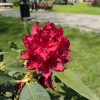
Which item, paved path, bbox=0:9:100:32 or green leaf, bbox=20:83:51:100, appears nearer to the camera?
green leaf, bbox=20:83:51:100

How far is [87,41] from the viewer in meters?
4.00

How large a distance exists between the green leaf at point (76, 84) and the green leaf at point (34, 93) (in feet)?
0.36

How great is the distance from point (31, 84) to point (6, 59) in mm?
2413

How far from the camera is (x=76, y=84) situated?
65 centimetres

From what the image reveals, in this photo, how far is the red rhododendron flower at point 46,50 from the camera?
2.31 ft

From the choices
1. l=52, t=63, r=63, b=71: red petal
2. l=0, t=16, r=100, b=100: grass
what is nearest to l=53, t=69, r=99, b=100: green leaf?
l=52, t=63, r=63, b=71: red petal

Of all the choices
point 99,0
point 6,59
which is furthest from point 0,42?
point 99,0

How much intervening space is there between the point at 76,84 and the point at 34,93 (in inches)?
8.0

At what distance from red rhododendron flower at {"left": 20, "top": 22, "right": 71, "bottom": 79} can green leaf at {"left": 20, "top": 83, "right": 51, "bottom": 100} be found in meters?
0.08

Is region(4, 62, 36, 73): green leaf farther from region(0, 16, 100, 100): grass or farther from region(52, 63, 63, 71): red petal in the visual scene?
region(0, 16, 100, 100): grass

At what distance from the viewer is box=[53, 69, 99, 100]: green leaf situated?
620 millimetres

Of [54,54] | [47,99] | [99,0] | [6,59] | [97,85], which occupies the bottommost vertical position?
[97,85]

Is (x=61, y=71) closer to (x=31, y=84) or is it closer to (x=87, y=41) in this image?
(x=31, y=84)

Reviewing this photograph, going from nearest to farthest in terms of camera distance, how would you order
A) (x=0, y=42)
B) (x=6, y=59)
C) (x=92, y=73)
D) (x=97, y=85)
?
(x=97, y=85)
(x=92, y=73)
(x=6, y=59)
(x=0, y=42)
